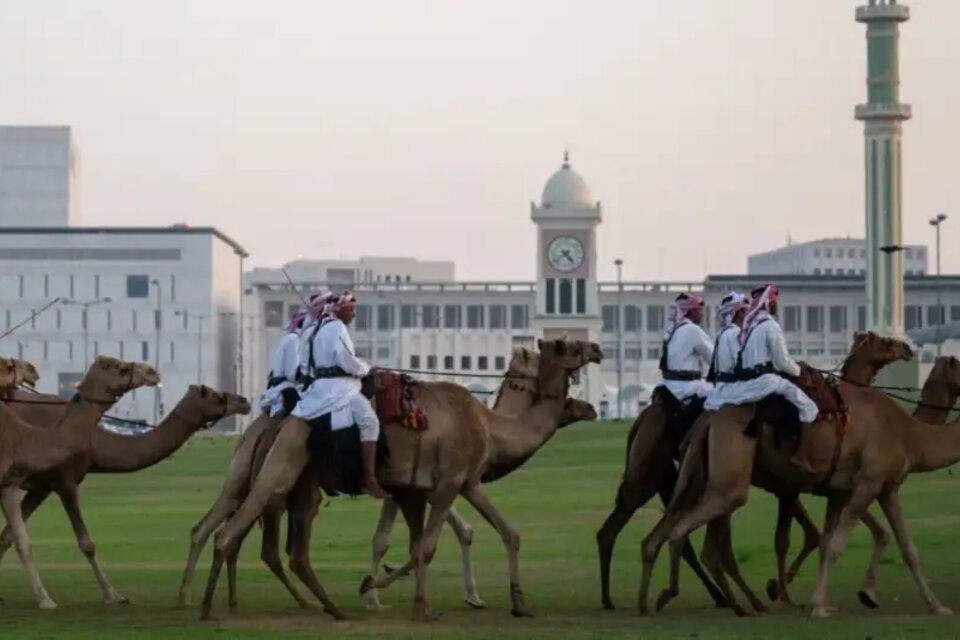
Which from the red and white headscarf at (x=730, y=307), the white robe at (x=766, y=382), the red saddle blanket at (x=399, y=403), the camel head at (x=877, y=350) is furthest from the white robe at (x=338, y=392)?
the camel head at (x=877, y=350)

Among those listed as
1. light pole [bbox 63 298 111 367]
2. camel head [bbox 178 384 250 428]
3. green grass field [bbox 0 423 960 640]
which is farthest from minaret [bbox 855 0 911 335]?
camel head [bbox 178 384 250 428]

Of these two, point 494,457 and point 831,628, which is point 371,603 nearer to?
point 494,457

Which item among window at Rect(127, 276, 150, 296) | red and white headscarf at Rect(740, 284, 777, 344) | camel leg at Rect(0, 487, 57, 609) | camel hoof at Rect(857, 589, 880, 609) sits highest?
window at Rect(127, 276, 150, 296)

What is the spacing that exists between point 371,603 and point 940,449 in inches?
209

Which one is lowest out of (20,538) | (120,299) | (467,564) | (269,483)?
(467,564)

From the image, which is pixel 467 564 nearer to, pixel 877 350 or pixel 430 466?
pixel 430 466

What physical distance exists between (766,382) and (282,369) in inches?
215

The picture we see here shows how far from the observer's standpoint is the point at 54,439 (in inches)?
1037

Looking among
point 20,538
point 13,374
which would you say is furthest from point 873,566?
point 13,374

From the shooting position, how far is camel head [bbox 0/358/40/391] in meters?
27.0

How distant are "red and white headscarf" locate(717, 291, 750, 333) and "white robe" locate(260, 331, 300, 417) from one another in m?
4.00

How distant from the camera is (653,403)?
25.5m

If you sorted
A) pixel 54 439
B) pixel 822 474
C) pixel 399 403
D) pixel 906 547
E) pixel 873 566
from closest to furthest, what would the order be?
pixel 906 547 → pixel 822 474 → pixel 399 403 → pixel 873 566 → pixel 54 439

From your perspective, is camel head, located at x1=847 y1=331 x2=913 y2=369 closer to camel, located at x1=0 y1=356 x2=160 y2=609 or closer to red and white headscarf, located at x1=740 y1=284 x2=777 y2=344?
red and white headscarf, located at x1=740 y1=284 x2=777 y2=344
